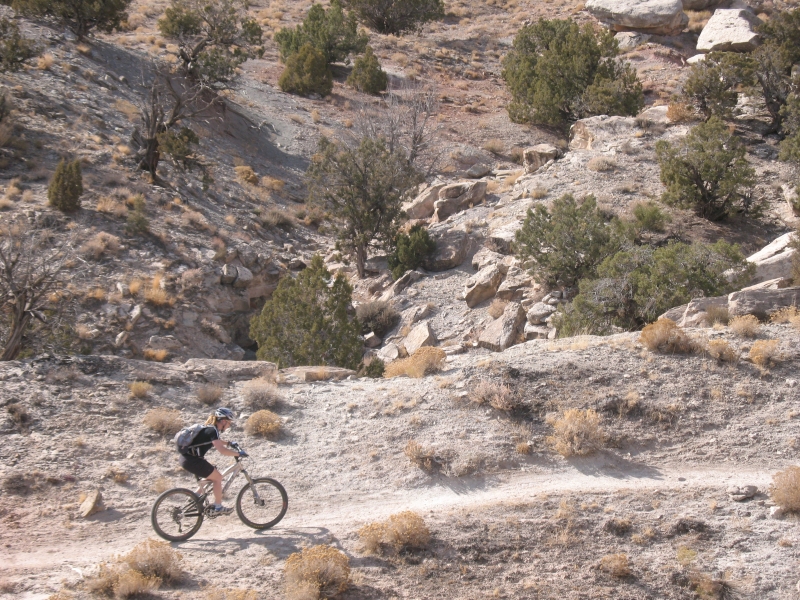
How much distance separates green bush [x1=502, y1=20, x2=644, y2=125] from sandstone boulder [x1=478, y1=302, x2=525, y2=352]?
15545 millimetres

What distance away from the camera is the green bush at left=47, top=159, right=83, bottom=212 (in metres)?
19.3

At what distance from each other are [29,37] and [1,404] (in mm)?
24008

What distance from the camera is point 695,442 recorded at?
30.6ft

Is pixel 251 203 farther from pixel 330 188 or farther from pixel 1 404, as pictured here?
pixel 1 404

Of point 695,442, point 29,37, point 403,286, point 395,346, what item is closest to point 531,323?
point 395,346

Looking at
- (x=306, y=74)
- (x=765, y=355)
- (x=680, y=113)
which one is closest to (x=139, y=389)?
(x=765, y=355)

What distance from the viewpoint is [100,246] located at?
60.6 feet

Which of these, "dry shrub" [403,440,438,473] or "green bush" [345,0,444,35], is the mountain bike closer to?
"dry shrub" [403,440,438,473]

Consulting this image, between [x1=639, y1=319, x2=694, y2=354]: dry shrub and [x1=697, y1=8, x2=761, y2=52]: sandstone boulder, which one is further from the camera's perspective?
[x1=697, y1=8, x2=761, y2=52]: sandstone boulder

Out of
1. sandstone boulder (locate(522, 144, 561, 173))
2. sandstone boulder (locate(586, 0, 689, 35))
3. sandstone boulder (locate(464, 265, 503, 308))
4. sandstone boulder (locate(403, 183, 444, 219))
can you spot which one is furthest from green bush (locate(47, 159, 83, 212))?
sandstone boulder (locate(586, 0, 689, 35))

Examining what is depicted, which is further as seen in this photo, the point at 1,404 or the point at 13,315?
the point at 13,315

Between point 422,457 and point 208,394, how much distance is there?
351 cm

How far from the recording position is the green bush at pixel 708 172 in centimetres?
1995

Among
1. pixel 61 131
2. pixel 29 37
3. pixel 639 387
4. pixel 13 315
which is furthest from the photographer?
pixel 29 37
